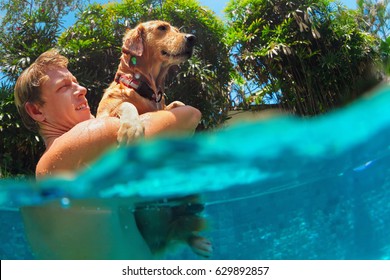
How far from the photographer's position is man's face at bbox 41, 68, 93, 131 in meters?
2.19

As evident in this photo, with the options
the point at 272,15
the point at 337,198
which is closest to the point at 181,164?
the point at 337,198

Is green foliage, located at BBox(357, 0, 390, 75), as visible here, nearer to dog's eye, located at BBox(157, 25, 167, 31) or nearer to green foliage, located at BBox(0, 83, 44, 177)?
dog's eye, located at BBox(157, 25, 167, 31)

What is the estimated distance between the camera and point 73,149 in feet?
6.24

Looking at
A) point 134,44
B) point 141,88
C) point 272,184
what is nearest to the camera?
point 141,88

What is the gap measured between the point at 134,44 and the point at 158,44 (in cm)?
17

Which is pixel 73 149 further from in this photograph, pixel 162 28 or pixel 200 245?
pixel 162 28

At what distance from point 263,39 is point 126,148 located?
4.76 meters

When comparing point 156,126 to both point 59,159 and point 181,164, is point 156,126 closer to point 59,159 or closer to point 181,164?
point 181,164

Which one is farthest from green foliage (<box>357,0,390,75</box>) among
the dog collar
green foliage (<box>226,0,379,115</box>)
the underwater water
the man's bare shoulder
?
the man's bare shoulder

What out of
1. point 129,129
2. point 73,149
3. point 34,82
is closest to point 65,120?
point 34,82

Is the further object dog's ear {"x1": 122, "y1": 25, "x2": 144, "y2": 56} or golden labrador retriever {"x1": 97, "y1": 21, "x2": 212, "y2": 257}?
dog's ear {"x1": 122, "y1": 25, "x2": 144, "y2": 56}

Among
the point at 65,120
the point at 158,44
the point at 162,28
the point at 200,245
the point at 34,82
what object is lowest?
the point at 200,245

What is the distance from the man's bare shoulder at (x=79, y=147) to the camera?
6.25ft

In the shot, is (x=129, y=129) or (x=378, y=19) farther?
(x=378, y=19)
